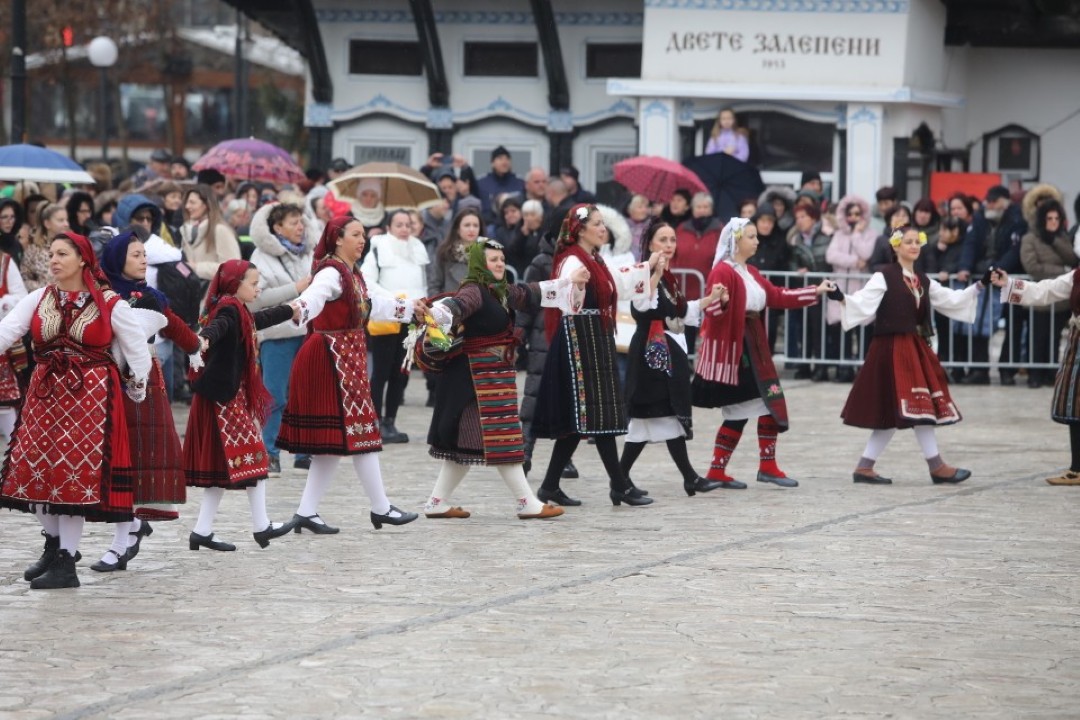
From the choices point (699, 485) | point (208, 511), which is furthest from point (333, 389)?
point (699, 485)

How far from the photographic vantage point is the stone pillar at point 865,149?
23.2 m

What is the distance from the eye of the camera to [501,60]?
26.2 meters

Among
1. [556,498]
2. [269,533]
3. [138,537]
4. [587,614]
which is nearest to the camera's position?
[587,614]

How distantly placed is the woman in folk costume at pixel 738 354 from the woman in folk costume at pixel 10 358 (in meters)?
4.18

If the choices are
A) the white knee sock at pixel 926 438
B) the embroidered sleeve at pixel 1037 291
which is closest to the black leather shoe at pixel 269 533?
the white knee sock at pixel 926 438

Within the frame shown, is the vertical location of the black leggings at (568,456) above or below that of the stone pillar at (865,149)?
below

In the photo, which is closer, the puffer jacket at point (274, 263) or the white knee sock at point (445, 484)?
the white knee sock at point (445, 484)

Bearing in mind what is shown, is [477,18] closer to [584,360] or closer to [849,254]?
[849,254]

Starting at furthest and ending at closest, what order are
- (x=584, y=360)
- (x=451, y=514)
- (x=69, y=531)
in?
1. (x=584, y=360)
2. (x=451, y=514)
3. (x=69, y=531)

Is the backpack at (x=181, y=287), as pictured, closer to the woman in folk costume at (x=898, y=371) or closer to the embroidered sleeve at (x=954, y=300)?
the woman in folk costume at (x=898, y=371)

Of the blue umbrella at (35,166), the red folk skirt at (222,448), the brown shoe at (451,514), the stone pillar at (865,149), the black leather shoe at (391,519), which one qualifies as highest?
the stone pillar at (865,149)

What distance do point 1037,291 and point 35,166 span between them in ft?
26.7

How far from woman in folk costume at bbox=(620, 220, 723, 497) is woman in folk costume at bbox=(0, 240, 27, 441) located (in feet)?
12.3

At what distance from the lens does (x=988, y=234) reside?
1934 centimetres
